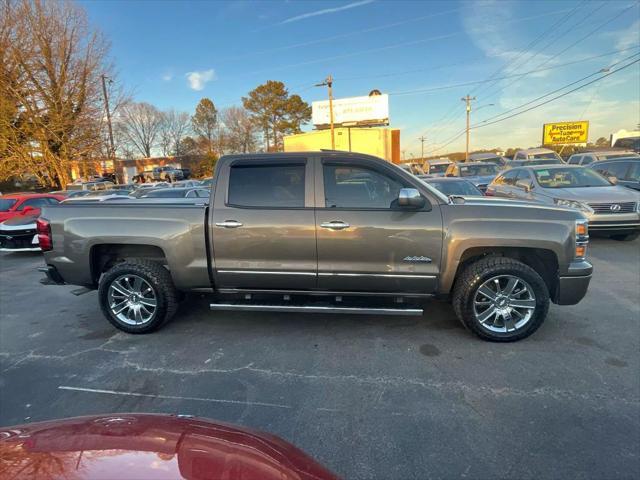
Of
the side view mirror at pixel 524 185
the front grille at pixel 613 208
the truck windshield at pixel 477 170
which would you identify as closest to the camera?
the front grille at pixel 613 208

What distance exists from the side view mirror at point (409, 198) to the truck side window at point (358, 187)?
24 cm

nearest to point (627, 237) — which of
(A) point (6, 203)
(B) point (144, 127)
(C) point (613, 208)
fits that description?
(C) point (613, 208)

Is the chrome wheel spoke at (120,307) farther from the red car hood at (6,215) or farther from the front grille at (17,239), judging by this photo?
the red car hood at (6,215)

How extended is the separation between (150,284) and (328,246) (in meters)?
2.07

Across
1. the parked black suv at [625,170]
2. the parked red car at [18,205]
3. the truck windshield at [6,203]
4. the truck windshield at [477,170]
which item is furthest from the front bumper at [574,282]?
the truck windshield at [477,170]

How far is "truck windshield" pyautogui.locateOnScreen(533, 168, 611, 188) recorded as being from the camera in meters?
8.12

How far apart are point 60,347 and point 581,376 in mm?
5148

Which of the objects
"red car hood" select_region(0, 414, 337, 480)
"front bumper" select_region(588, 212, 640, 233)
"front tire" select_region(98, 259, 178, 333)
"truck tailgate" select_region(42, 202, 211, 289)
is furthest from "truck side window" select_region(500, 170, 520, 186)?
"red car hood" select_region(0, 414, 337, 480)

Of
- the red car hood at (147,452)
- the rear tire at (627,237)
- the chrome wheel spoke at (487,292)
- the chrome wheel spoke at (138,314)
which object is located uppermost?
the red car hood at (147,452)

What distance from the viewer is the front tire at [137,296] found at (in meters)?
4.07

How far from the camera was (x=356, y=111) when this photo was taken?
1849 inches

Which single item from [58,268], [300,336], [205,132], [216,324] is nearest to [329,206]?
[300,336]

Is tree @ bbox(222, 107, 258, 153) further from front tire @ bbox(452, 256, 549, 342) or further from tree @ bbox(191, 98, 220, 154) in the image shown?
front tire @ bbox(452, 256, 549, 342)

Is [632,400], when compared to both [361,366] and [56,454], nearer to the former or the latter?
[361,366]
